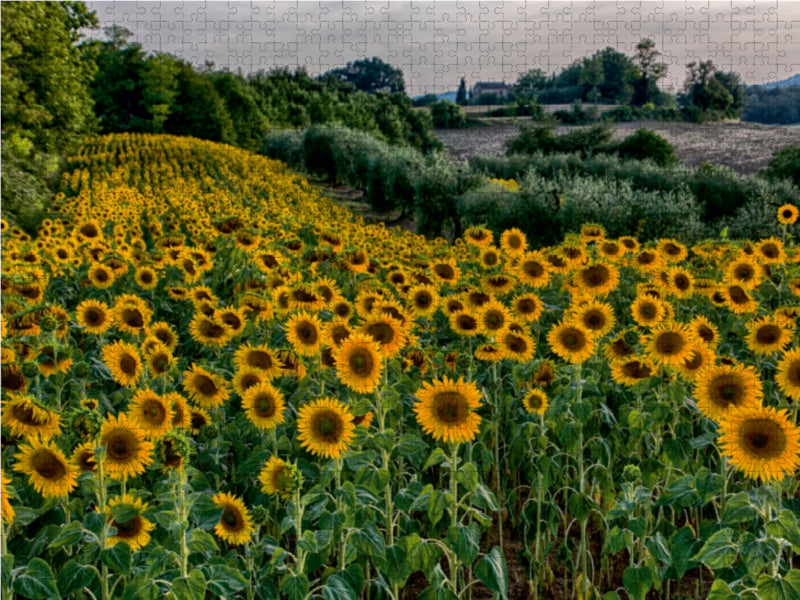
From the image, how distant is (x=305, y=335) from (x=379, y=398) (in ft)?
2.14

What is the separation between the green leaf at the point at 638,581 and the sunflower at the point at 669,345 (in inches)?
33.4

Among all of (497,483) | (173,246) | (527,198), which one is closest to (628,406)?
(497,483)

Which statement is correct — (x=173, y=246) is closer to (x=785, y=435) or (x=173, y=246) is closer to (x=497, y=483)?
(x=497, y=483)

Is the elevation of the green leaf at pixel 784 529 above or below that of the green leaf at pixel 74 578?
above

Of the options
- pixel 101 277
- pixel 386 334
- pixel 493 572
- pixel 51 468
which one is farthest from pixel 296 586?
pixel 101 277

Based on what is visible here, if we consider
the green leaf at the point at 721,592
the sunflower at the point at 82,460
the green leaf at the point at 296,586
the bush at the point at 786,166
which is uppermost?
the bush at the point at 786,166

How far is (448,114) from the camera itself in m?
19.1

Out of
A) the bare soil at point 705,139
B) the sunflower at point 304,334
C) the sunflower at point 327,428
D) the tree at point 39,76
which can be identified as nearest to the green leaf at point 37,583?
the sunflower at point 327,428

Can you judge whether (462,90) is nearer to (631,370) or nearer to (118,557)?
(631,370)

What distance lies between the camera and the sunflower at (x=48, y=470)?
2.21 m

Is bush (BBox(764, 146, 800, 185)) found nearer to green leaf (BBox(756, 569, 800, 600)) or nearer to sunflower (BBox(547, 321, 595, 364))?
sunflower (BBox(547, 321, 595, 364))

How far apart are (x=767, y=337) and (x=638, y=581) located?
57.1 inches

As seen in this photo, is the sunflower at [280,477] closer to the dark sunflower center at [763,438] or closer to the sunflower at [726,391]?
the dark sunflower center at [763,438]

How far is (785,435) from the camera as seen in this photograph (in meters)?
2.12
